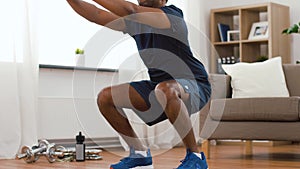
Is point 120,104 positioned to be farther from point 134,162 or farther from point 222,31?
point 222,31

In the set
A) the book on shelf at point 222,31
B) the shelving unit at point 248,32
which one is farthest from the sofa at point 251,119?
the book on shelf at point 222,31

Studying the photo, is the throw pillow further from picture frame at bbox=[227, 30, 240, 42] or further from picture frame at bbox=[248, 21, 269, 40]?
picture frame at bbox=[227, 30, 240, 42]

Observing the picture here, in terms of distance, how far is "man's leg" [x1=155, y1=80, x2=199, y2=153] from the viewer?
8.02ft

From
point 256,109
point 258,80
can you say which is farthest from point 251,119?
point 258,80

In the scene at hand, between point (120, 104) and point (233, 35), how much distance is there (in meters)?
3.66

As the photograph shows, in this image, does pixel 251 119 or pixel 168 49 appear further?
pixel 251 119

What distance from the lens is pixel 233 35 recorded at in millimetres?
6062

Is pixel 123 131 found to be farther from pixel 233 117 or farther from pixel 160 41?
pixel 233 117

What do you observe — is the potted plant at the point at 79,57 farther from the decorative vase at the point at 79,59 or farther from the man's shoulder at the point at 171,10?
the man's shoulder at the point at 171,10

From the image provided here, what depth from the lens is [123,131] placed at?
2.72m

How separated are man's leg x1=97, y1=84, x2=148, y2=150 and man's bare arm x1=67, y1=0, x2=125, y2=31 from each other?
294 mm

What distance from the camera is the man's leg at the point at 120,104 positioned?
8.45ft

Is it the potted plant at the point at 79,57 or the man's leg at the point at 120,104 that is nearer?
the man's leg at the point at 120,104

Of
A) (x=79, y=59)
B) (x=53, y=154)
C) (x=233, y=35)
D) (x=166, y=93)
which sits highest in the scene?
(x=233, y=35)
